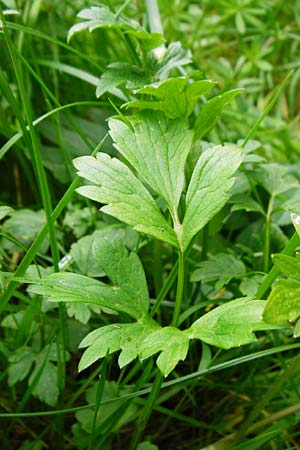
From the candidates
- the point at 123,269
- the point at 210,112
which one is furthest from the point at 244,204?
the point at 123,269

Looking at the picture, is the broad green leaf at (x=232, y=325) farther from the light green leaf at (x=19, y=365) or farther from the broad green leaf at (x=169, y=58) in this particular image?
the broad green leaf at (x=169, y=58)

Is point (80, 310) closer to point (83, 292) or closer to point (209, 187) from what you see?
point (83, 292)

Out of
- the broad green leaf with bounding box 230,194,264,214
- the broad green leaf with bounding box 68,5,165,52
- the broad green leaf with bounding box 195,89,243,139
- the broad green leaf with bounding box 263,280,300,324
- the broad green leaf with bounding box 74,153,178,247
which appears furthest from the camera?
the broad green leaf with bounding box 230,194,264,214

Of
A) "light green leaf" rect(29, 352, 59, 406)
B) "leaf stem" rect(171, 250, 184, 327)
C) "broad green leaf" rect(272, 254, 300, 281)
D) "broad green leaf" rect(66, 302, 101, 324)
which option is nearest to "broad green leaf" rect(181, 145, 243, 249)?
"leaf stem" rect(171, 250, 184, 327)

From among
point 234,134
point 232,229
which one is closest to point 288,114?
point 234,134

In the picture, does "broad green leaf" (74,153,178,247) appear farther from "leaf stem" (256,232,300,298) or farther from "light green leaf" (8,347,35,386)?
"light green leaf" (8,347,35,386)

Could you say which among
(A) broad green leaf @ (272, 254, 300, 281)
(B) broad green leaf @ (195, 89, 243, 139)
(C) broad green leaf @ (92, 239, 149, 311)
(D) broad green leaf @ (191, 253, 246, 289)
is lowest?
(D) broad green leaf @ (191, 253, 246, 289)
